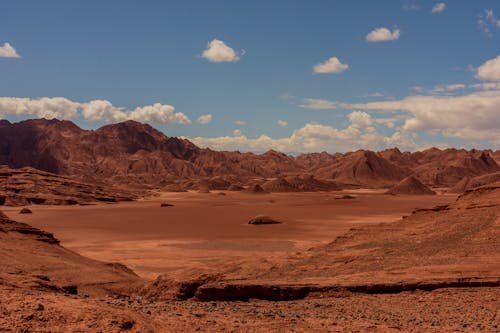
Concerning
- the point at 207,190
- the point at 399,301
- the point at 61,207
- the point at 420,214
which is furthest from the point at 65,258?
the point at 207,190

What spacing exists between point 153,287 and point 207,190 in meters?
115

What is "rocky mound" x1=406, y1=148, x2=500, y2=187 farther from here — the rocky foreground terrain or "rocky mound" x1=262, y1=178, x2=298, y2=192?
the rocky foreground terrain

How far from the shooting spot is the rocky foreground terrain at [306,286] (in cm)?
974

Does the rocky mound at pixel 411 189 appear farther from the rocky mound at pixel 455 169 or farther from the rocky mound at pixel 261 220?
the rocky mound at pixel 261 220

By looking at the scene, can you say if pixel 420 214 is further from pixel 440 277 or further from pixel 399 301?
pixel 399 301

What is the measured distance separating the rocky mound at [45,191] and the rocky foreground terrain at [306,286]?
6203 cm

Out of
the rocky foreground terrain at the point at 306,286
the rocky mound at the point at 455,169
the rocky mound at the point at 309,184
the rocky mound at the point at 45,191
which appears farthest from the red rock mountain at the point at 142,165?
the rocky foreground terrain at the point at 306,286

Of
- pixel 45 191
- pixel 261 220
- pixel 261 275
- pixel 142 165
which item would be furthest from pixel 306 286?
pixel 142 165

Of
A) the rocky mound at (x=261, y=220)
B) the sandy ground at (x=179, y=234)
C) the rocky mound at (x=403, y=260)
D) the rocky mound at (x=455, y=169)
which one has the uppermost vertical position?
the rocky mound at (x=455, y=169)

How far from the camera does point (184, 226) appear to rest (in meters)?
53.0

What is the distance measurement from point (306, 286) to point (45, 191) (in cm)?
8366

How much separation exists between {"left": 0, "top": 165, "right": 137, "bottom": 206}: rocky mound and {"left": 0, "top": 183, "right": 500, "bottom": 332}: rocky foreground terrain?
204 ft

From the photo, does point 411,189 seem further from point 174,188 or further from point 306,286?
point 306,286

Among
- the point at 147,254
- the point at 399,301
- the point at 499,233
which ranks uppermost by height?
the point at 499,233
